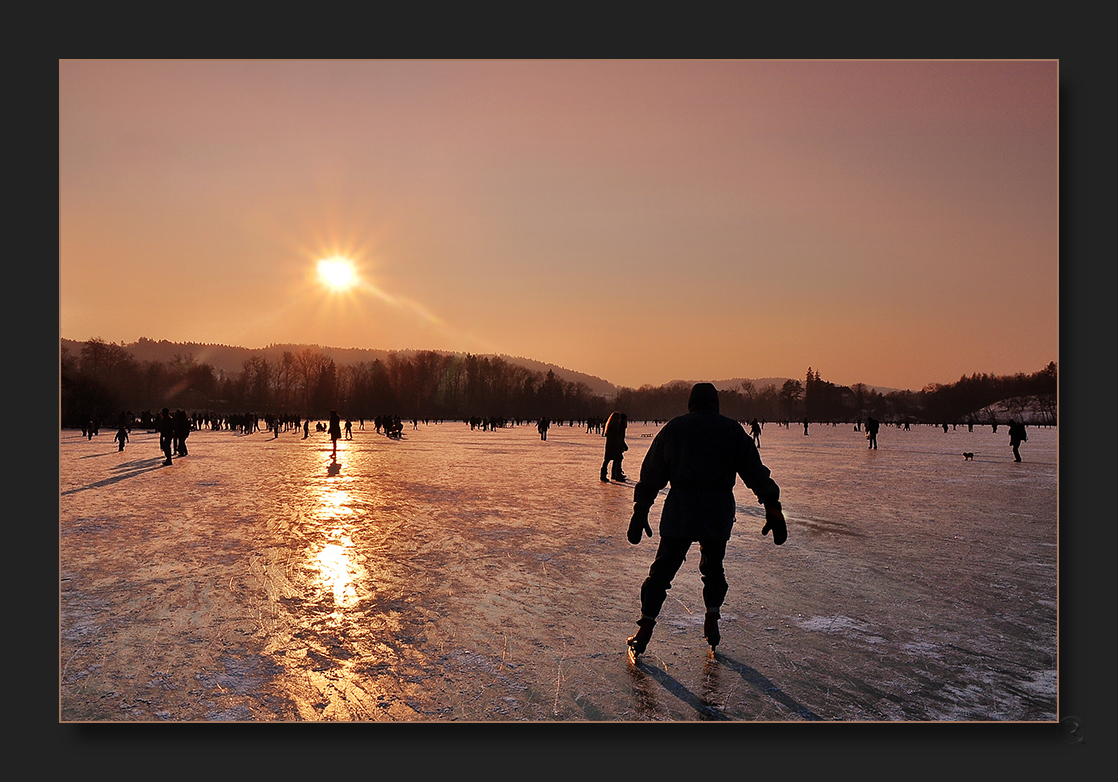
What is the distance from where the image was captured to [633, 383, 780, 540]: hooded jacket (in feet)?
12.6

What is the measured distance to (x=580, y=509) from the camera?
10.5m

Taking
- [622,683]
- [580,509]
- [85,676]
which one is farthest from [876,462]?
[85,676]

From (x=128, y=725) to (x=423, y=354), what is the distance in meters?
137

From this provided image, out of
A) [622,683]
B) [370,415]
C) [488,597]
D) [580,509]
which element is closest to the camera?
[622,683]

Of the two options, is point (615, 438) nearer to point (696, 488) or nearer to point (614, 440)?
point (614, 440)

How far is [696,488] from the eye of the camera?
386 centimetres

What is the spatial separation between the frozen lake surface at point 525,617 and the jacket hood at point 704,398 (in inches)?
61.4

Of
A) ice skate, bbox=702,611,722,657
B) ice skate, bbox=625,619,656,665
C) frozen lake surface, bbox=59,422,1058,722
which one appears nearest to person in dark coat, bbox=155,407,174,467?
frozen lake surface, bbox=59,422,1058,722

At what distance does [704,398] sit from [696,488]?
22.1 inches

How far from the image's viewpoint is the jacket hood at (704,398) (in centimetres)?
402

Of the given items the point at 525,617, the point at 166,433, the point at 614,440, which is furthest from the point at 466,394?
the point at 525,617

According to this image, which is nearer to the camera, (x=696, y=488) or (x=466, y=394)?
(x=696, y=488)

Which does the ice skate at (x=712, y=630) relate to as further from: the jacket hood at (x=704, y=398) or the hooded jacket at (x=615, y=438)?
the hooded jacket at (x=615, y=438)

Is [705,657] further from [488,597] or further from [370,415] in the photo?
[370,415]
